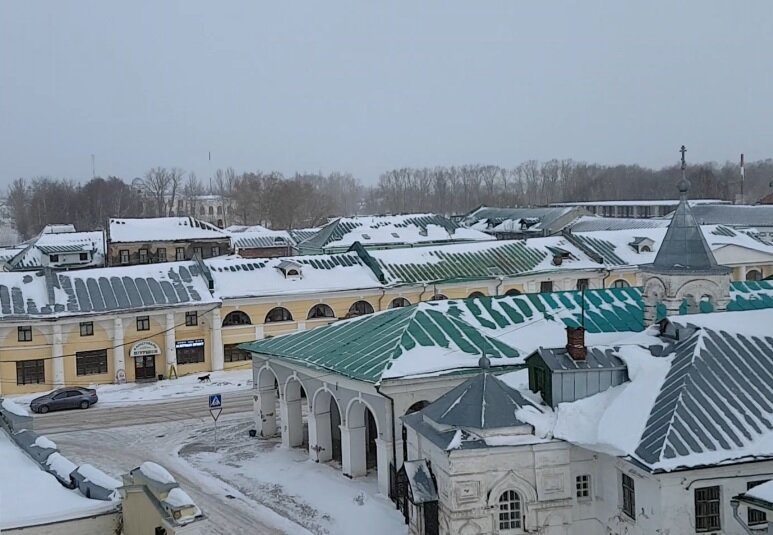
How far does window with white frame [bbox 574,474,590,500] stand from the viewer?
20.5 meters

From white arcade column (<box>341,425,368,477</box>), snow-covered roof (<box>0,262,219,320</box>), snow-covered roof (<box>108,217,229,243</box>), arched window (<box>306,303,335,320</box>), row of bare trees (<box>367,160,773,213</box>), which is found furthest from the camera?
row of bare trees (<box>367,160,773,213</box>)

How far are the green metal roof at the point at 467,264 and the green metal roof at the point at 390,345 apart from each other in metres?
17.7

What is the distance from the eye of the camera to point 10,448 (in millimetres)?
17125

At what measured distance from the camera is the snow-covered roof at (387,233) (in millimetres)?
64188

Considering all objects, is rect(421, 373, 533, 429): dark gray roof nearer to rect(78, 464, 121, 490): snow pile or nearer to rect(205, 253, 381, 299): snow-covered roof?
rect(78, 464, 121, 490): snow pile

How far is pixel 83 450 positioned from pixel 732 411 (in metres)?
22.2

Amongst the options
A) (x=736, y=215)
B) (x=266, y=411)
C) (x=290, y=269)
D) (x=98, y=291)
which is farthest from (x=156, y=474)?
(x=736, y=215)

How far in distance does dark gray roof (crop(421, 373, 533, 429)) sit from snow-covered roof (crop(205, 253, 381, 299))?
2427cm

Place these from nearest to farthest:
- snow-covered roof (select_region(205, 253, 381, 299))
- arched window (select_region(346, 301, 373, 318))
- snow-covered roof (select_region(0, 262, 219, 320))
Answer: snow-covered roof (select_region(0, 262, 219, 320)) → snow-covered roof (select_region(205, 253, 381, 299)) → arched window (select_region(346, 301, 373, 318))

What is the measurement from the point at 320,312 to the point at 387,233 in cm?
2148

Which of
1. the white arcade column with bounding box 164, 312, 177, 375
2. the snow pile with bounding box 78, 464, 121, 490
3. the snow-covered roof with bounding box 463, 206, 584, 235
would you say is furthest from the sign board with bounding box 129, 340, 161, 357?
the snow-covered roof with bounding box 463, 206, 584, 235

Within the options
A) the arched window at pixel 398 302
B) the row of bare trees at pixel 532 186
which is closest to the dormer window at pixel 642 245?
the arched window at pixel 398 302

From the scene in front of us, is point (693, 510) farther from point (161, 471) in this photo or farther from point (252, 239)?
point (252, 239)

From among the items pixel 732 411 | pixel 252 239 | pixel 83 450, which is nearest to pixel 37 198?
pixel 252 239
